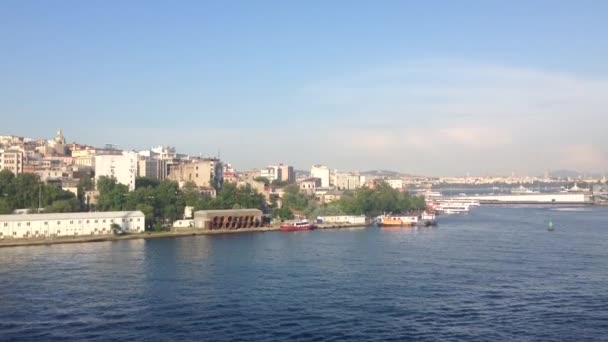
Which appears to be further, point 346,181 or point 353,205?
point 346,181

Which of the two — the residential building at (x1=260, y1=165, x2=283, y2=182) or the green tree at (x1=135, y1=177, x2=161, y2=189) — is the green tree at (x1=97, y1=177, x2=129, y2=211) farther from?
the residential building at (x1=260, y1=165, x2=283, y2=182)

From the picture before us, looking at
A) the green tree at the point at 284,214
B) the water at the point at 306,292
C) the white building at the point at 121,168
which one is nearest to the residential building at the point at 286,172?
the white building at the point at 121,168

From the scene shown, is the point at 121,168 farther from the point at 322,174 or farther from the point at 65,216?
the point at 322,174

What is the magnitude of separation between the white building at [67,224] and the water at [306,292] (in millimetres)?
2041

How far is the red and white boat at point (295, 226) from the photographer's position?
81.0 ft

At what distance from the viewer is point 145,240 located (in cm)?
1973

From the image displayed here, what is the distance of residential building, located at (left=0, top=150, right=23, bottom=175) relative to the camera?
30969 millimetres

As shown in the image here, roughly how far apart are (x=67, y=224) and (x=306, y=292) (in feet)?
37.9

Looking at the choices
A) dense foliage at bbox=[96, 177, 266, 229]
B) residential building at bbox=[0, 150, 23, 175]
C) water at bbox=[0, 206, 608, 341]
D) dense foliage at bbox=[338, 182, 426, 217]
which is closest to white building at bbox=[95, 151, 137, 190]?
residential building at bbox=[0, 150, 23, 175]

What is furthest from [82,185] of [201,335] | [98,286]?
[201,335]

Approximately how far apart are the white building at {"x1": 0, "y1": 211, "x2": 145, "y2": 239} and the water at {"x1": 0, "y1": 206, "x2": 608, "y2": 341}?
2041 millimetres

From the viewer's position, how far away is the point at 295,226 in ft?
81.4

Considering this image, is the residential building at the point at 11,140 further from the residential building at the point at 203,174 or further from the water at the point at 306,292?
the water at the point at 306,292

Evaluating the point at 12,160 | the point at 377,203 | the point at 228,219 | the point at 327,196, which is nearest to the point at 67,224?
the point at 228,219
